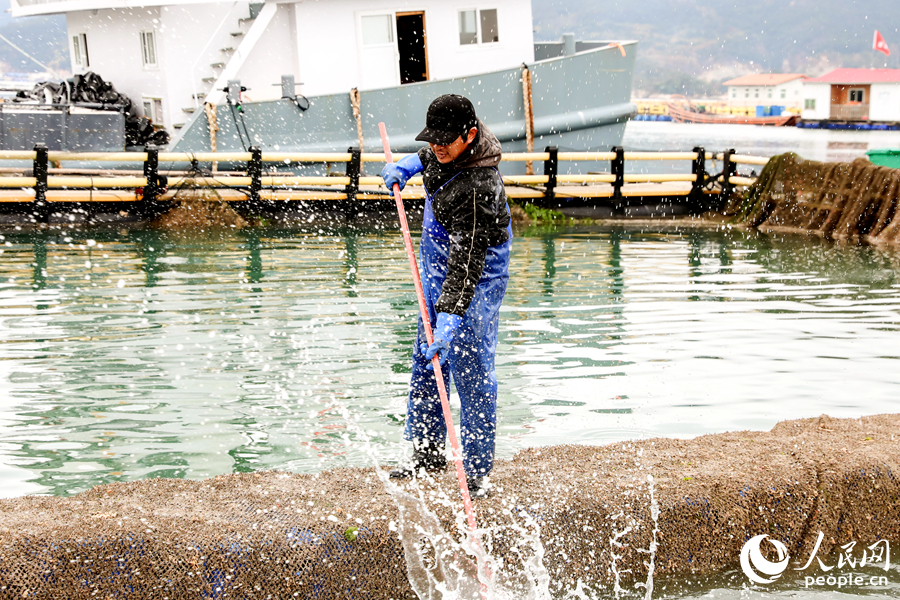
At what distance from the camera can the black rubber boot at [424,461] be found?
159 inches

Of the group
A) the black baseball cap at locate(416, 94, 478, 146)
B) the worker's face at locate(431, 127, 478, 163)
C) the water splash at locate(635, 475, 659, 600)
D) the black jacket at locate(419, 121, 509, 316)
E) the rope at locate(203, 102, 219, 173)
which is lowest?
the water splash at locate(635, 475, 659, 600)

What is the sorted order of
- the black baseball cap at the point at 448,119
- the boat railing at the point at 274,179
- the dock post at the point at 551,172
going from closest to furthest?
1. the black baseball cap at the point at 448,119
2. the boat railing at the point at 274,179
3. the dock post at the point at 551,172

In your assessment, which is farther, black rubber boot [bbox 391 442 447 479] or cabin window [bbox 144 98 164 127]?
cabin window [bbox 144 98 164 127]

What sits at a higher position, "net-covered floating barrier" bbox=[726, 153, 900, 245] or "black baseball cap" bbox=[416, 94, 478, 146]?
"black baseball cap" bbox=[416, 94, 478, 146]

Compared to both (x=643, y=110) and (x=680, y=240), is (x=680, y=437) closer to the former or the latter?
(x=680, y=240)

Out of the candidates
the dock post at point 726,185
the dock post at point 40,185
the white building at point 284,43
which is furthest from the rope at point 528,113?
the dock post at point 40,185

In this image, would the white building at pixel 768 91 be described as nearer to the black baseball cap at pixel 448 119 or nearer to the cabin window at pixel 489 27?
the cabin window at pixel 489 27

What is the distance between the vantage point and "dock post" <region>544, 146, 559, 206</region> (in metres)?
14.4

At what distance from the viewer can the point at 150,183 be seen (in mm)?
12938

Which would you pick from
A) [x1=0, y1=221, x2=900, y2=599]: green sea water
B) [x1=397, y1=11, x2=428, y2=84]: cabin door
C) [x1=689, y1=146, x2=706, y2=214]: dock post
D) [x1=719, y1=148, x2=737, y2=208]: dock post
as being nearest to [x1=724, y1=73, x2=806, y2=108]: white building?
[x1=719, y1=148, x2=737, y2=208]: dock post

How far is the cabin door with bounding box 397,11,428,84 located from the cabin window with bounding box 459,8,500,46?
75 cm

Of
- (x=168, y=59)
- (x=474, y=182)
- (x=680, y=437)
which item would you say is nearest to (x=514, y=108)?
(x=168, y=59)

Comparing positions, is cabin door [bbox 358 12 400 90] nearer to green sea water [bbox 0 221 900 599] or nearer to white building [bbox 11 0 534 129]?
white building [bbox 11 0 534 129]

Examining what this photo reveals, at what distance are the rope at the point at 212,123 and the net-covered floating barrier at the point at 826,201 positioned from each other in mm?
9143
